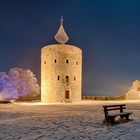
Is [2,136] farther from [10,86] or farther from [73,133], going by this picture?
[10,86]

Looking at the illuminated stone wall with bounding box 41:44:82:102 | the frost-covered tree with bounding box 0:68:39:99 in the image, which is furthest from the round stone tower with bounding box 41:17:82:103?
the frost-covered tree with bounding box 0:68:39:99

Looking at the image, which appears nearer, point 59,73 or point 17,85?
point 59,73

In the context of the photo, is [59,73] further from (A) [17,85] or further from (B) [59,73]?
(A) [17,85]

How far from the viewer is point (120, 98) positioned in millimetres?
40188

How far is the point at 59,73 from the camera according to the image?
105ft

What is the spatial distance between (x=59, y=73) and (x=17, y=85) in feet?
44.9

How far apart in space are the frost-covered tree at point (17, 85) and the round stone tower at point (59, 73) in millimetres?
10749

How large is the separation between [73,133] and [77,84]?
2560 centimetres

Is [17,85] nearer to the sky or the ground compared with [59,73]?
nearer to the ground

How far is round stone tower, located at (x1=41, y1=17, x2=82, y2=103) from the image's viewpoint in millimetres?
32000

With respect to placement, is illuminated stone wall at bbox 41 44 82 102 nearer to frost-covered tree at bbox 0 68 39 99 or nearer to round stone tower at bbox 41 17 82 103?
round stone tower at bbox 41 17 82 103

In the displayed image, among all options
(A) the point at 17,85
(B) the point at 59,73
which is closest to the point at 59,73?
(B) the point at 59,73

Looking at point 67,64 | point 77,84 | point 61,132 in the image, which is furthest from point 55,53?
point 61,132

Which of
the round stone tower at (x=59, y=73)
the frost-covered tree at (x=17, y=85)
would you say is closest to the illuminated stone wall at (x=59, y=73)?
the round stone tower at (x=59, y=73)
